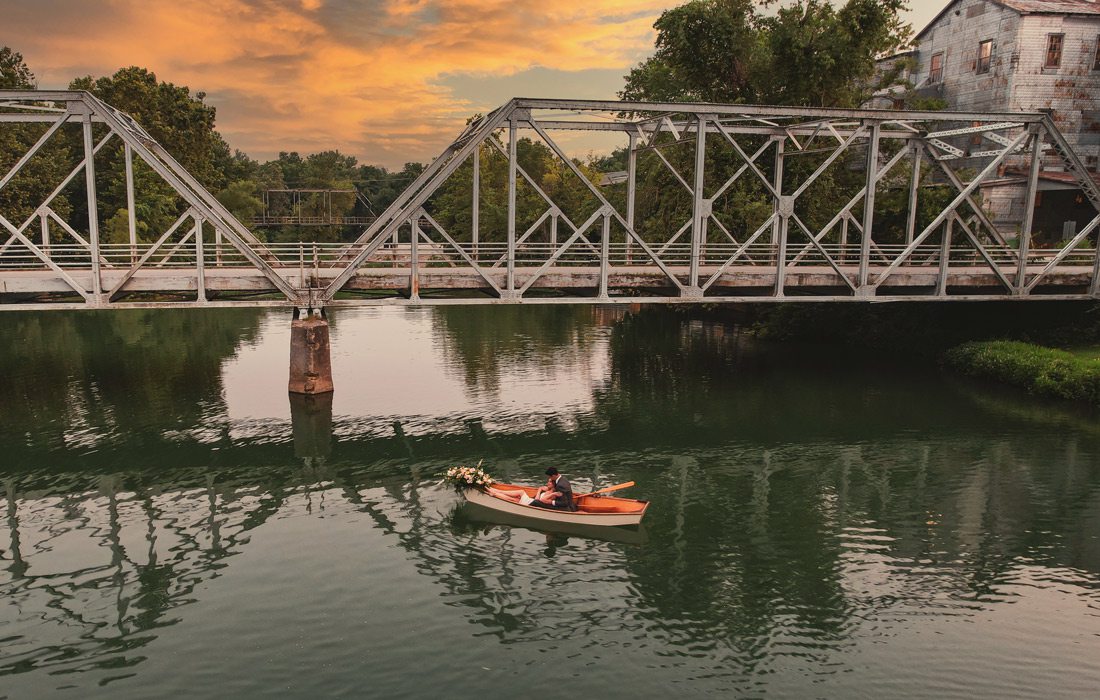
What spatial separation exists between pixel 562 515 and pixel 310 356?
1724cm

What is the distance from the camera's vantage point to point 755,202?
174 feet

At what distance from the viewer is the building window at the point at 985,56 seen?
60125mm

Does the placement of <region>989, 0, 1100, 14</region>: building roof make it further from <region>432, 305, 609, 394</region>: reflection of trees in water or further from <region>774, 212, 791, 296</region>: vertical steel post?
<region>432, 305, 609, 394</region>: reflection of trees in water

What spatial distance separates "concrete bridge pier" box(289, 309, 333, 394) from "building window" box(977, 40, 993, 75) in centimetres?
5367

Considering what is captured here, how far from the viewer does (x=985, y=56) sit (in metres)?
60.7

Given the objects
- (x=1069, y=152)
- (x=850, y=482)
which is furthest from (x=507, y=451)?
(x=1069, y=152)

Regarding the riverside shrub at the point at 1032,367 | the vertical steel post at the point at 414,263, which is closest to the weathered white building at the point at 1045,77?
the riverside shrub at the point at 1032,367

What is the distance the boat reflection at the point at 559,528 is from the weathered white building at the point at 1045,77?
49774mm

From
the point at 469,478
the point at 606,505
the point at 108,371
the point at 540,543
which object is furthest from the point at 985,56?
the point at 108,371

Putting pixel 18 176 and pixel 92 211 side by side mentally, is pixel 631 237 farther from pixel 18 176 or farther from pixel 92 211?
pixel 18 176

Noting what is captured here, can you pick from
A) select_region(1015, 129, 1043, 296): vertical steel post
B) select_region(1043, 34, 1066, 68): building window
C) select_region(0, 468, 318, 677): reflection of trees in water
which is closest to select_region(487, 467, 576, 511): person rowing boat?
select_region(0, 468, 318, 677): reflection of trees in water

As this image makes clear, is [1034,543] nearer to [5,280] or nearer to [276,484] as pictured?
[276,484]

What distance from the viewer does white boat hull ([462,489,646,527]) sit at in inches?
845

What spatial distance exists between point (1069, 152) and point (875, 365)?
1424 centimetres
